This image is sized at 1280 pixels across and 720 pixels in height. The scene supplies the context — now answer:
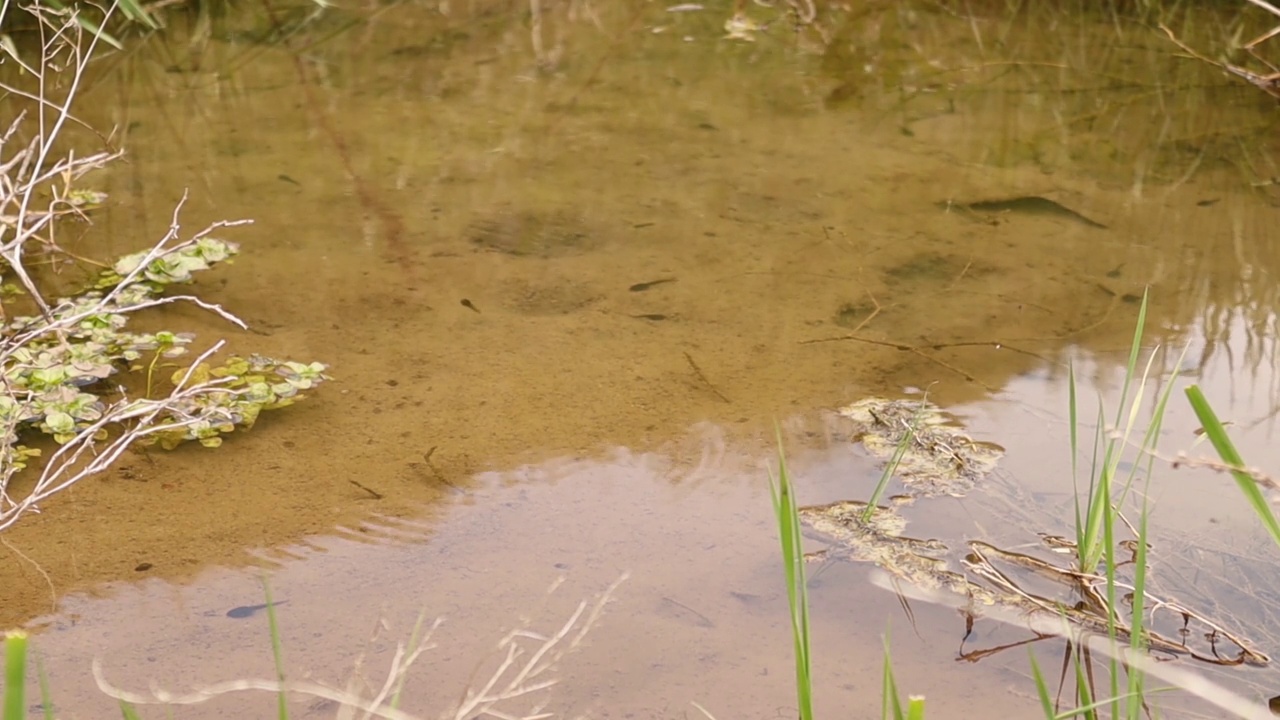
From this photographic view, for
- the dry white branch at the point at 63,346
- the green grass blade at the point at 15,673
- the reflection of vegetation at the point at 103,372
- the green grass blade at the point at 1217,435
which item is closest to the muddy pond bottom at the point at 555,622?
the dry white branch at the point at 63,346

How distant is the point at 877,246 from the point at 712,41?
1.90 meters

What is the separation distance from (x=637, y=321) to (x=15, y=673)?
2.04m

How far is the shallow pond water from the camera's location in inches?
72.8

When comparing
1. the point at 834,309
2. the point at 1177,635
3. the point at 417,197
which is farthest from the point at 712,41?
the point at 1177,635

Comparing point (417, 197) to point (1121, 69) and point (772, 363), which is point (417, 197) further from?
point (1121, 69)

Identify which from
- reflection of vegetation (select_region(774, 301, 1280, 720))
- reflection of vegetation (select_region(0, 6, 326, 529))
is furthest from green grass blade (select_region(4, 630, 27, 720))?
reflection of vegetation (select_region(0, 6, 326, 529))

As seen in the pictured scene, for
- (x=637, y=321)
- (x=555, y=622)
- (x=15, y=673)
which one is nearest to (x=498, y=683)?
(x=555, y=622)

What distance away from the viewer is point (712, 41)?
4.71 meters

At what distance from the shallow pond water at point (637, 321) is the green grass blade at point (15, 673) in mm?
876

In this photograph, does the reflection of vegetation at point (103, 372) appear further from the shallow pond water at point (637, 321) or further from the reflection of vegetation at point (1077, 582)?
the reflection of vegetation at point (1077, 582)

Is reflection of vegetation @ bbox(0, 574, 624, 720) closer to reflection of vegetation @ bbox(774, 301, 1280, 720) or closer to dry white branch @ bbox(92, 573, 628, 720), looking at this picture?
dry white branch @ bbox(92, 573, 628, 720)

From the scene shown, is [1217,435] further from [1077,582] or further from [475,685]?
[475,685]

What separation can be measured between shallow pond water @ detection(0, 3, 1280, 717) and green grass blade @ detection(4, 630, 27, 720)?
2.87ft

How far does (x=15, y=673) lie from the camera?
75cm
